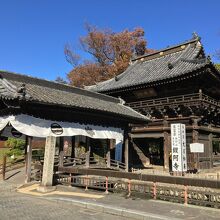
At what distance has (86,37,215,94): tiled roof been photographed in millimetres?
24234

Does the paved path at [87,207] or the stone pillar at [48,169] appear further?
the stone pillar at [48,169]

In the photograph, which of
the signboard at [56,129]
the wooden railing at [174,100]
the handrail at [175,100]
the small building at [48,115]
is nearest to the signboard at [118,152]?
the small building at [48,115]

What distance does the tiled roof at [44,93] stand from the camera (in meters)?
12.4

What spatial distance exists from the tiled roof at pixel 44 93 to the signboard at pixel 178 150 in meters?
2.97

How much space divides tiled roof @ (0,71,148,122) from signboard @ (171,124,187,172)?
2966 millimetres

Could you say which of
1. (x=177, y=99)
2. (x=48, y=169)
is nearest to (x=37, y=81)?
(x=48, y=169)

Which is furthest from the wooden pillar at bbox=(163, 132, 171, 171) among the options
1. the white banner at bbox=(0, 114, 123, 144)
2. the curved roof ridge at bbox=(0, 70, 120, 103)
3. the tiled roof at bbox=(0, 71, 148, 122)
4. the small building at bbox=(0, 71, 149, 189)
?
the white banner at bbox=(0, 114, 123, 144)

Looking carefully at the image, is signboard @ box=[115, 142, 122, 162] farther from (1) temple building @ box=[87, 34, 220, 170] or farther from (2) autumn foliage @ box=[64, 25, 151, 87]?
(2) autumn foliage @ box=[64, 25, 151, 87]

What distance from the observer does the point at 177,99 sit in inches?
904

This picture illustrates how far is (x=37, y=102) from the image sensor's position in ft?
41.5

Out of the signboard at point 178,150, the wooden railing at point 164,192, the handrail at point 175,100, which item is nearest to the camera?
the wooden railing at point 164,192

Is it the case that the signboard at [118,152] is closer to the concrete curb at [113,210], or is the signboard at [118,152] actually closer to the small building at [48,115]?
the small building at [48,115]

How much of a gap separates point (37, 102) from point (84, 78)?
3205 centimetres

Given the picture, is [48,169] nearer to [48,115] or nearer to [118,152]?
[48,115]
